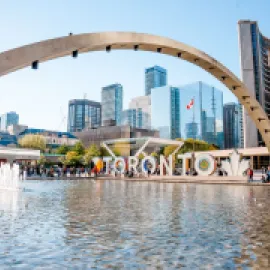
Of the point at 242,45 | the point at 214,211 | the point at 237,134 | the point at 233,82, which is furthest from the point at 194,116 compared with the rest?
the point at 214,211

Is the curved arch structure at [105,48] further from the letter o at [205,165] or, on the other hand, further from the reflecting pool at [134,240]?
the letter o at [205,165]

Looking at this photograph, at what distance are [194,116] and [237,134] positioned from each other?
34.3 meters

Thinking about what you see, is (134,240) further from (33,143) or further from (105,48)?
(33,143)

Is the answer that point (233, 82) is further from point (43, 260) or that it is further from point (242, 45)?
point (242, 45)

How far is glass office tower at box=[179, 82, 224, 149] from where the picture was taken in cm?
15875

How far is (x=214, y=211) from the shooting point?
11.5m

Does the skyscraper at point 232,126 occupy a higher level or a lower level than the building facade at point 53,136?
higher

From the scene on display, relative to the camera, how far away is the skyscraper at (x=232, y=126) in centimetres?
17500

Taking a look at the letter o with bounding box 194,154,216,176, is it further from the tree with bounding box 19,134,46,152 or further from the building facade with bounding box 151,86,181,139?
the building facade with bounding box 151,86,181,139

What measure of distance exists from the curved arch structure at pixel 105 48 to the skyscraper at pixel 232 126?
519 ft

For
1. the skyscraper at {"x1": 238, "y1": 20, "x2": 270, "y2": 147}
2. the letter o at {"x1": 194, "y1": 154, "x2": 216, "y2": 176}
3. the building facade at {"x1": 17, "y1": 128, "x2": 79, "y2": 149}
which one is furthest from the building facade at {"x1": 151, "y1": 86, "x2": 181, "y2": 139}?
the letter o at {"x1": 194, "y1": 154, "x2": 216, "y2": 176}

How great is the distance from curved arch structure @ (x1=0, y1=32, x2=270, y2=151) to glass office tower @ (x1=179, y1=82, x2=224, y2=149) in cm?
13978

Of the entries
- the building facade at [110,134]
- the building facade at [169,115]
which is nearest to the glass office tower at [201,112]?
the building facade at [169,115]

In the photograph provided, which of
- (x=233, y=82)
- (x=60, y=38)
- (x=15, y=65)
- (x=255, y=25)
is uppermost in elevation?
(x=255, y=25)
